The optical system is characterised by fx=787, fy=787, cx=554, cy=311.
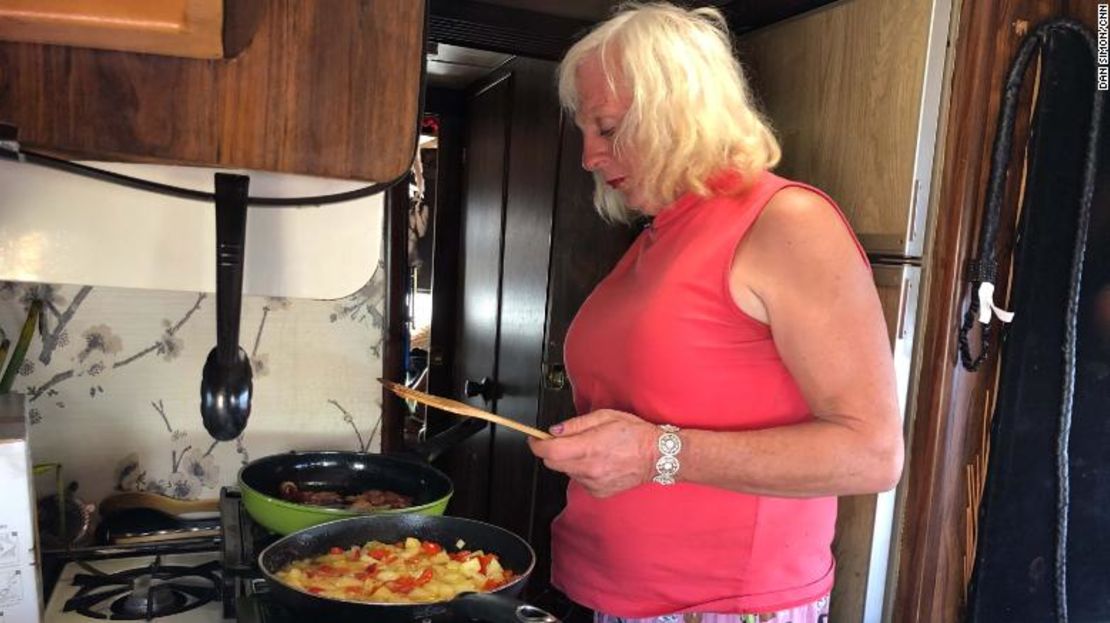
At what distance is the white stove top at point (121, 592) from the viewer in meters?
0.94

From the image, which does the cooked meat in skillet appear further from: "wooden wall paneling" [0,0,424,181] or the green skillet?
"wooden wall paneling" [0,0,424,181]

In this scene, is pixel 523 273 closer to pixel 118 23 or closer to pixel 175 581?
pixel 175 581

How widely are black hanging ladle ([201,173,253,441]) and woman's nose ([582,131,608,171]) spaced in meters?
0.57

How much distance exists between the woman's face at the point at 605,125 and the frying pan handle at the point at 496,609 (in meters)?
0.59

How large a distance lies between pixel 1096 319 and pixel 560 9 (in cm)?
130

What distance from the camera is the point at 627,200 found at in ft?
3.80

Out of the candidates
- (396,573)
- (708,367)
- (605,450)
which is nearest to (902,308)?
(708,367)

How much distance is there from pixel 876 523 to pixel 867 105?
739mm

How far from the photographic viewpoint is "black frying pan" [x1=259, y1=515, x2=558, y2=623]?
2.43ft

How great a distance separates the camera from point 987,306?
126 cm

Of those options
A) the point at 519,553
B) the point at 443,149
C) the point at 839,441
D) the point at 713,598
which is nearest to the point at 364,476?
the point at 519,553

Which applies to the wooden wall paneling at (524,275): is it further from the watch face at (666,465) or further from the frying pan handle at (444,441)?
the watch face at (666,465)

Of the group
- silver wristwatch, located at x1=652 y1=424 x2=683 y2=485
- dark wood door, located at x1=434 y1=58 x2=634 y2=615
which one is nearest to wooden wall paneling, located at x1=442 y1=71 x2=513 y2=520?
dark wood door, located at x1=434 y1=58 x2=634 y2=615

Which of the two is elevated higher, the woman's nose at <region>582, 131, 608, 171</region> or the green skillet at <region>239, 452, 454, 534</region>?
the woman's nose at <region>582, 131, 608, 171</region>
